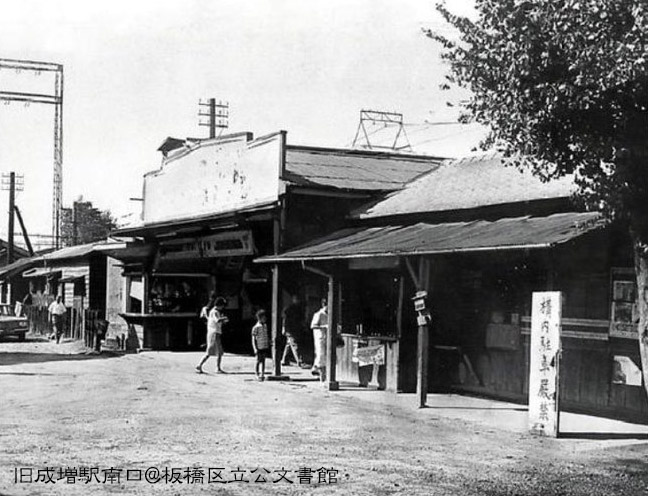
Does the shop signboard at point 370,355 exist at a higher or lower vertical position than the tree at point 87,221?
lower

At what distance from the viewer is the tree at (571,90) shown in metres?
9.38

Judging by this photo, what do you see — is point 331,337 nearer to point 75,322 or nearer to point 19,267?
point 75,322

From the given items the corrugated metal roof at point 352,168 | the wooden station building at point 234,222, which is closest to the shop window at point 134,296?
the wooden station building at point 234,222

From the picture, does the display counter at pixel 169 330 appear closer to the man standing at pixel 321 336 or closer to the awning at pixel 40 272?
the man standing at pixel 321 336

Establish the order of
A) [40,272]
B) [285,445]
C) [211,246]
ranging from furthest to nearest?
[40,272] < [211,246] < [285,445]

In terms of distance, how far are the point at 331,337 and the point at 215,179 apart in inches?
344

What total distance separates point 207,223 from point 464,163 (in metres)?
6.87

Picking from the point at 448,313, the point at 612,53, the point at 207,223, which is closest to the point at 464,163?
the point at 448,313

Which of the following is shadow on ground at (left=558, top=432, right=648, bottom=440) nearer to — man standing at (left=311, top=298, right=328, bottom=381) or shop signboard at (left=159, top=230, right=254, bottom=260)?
man standing at (left=311, top=298, right=328, bottom=381)

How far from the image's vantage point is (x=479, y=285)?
16.6 metres

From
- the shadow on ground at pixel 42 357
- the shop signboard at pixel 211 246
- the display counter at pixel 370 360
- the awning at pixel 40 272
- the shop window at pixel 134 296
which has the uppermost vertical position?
the shop signboard at pixel 211 246

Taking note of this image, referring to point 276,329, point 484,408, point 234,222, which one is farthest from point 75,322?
point 484,408

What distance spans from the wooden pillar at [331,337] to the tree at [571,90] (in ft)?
22.8

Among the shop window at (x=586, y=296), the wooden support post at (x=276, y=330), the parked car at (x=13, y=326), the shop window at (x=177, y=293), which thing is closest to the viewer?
the shop window at (x=586, y=296)
